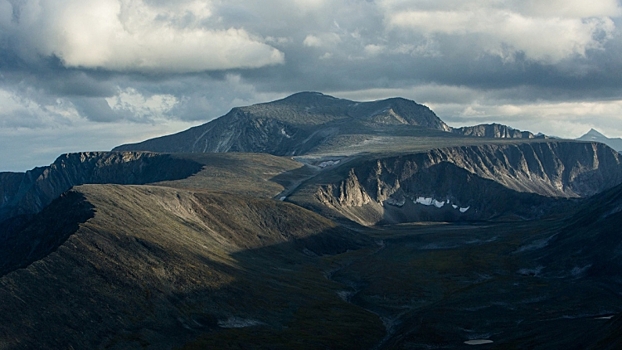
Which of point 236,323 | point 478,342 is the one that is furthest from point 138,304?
point 478,342

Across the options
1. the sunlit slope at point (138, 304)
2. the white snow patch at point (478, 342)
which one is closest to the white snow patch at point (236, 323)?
the sunlit slope at point (138, 304)

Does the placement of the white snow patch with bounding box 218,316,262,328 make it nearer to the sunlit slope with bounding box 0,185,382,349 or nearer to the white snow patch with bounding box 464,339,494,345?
the sunlit slope with bounding box 0,185,382,349

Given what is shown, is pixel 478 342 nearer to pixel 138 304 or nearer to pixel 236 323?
pixel 236 323

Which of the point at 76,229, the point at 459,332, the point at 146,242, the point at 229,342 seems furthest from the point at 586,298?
the point at 76,229

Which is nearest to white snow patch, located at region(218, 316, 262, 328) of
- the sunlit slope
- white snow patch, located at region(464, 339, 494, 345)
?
the sunlit slope

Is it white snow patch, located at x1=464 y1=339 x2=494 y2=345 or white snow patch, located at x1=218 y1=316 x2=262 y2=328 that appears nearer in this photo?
white snow patch, located at x1=464 y1=339 x2=494 y2=345

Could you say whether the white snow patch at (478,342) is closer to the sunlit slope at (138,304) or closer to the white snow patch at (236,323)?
the sunlit slope at (138,304)

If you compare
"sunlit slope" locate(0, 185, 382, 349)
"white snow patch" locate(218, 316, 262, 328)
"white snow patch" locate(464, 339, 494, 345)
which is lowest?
"white snow patch" locate(464, 339, 494, 345)

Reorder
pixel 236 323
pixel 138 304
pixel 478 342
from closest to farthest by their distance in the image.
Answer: pixel 478 342 < pixel 138 304 < pixel 236 323
